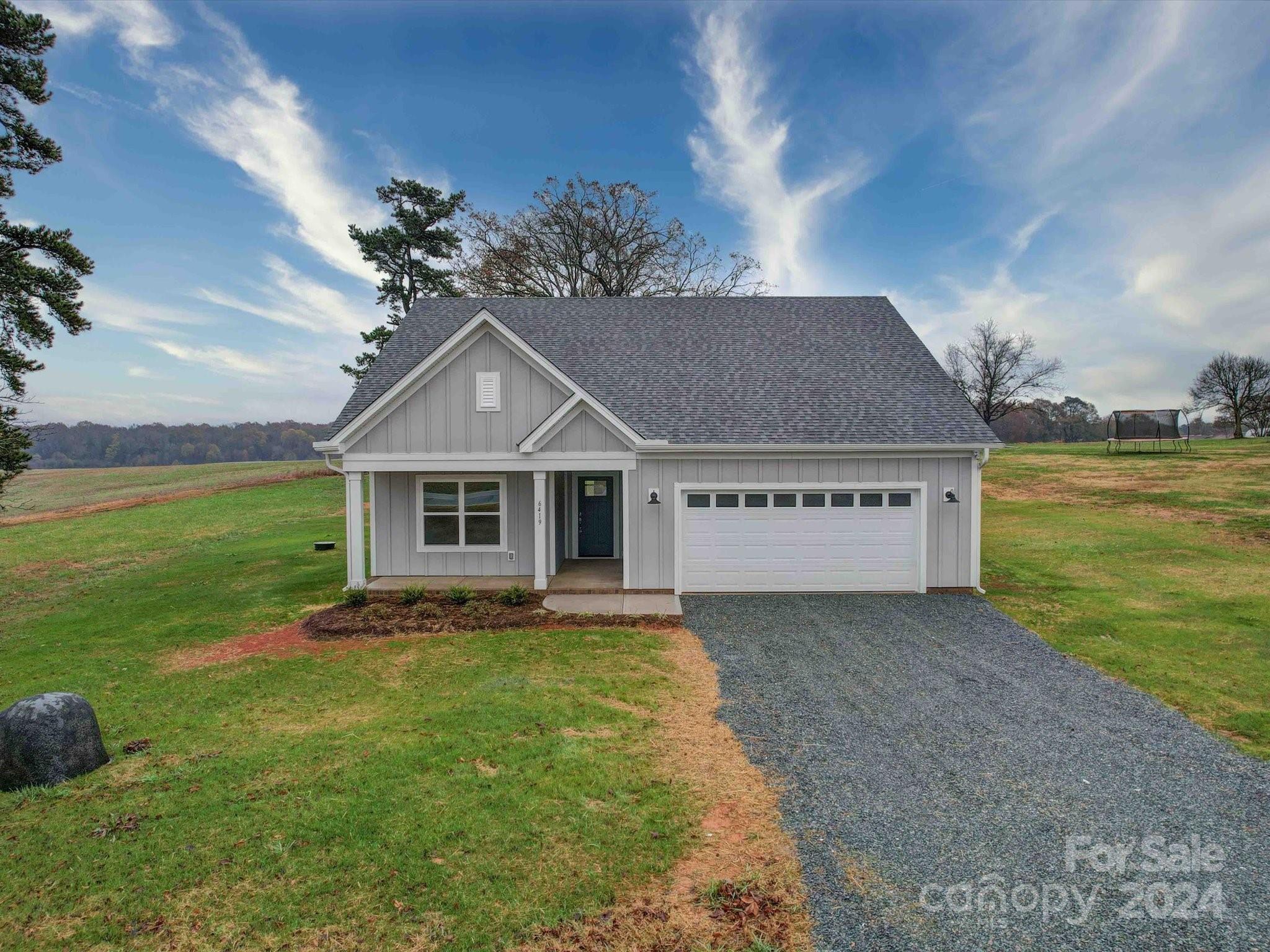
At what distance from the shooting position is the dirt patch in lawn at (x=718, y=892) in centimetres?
346

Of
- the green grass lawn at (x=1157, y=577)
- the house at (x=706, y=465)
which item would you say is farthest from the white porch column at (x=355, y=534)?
the green grass lawn at (x=1157, y=577)

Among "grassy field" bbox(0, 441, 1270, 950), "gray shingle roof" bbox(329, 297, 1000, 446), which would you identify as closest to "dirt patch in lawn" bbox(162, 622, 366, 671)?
"grassy field" bbox(0, 441, 1270, 950)

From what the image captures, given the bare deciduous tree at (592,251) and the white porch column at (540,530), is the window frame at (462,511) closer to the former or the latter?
the white porch column at (540,530)

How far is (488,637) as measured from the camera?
31.9 feet

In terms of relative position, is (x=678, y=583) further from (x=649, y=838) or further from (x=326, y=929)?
(x=326, y=929)

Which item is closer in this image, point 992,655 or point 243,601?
point 992,655

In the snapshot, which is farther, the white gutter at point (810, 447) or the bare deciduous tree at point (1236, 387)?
the bare deciduous tree at point (1236, 387)

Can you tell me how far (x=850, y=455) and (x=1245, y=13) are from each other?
1232 centimetres

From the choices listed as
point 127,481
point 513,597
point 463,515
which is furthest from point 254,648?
point 127,481

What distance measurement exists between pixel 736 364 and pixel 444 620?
891 centimetres

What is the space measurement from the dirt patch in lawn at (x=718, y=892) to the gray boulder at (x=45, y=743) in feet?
16.2

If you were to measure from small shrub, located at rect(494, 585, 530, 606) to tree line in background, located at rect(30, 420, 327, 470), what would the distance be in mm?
48298

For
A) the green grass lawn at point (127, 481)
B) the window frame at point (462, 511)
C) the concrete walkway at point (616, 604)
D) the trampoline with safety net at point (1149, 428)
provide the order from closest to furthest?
the concrete walkway at point (616, 604) < the window frame at point (462, 511) < the green grass lawn at point (127, 481) < the trampoline with safety net at point (1149, 428)

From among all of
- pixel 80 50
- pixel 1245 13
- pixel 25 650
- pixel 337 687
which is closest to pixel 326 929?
pixel 337 687
